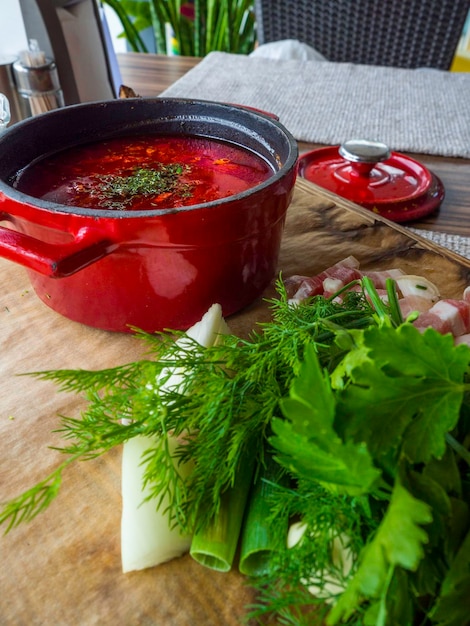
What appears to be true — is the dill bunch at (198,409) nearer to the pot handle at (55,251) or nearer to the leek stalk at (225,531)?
the leek stalk at (225,531)

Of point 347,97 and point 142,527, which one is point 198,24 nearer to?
point 347,97

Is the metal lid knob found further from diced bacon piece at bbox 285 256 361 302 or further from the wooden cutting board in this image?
diced bacon piece at bbox 285 256 361 302

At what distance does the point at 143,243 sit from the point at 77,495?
306 mm

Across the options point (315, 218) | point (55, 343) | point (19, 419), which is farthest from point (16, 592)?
point (315, 218)

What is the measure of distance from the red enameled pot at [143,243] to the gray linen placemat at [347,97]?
0.68 metres

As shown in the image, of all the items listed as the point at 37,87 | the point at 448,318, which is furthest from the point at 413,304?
the point at 37,87

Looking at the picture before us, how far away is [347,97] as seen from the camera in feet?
6.05

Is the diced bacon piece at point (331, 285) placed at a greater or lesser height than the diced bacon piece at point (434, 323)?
lesser

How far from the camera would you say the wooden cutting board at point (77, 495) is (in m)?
0.57

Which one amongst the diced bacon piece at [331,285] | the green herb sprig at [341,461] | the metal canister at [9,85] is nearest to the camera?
the green herb sprig at [341,461]

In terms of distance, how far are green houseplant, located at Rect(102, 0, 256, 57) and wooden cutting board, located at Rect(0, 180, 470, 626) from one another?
1951mm

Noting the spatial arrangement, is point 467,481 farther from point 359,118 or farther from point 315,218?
point 359,118

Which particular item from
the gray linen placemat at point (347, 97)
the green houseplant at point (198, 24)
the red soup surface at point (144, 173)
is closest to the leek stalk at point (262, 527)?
the red soup surface at point (144, 173)

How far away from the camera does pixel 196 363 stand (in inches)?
26.0
